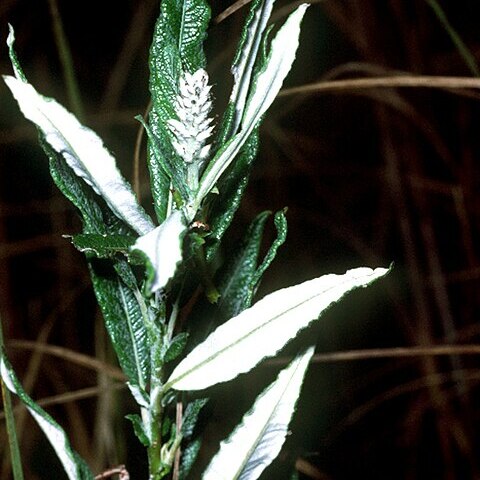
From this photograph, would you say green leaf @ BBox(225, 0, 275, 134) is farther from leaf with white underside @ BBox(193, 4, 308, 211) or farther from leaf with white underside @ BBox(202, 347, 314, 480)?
leaf with white underside @ BBox(202, 347, 314, 480)

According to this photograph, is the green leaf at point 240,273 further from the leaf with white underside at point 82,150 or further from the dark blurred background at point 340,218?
the dark blurred background at point 340,218

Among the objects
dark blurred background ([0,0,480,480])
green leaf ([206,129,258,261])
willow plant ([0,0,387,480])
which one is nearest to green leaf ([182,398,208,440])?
willow plant ([0,0,387,480])

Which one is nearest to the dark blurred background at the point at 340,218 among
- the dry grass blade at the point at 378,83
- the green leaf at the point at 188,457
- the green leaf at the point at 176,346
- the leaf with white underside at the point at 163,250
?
the dry grass blade at the point at 378,83

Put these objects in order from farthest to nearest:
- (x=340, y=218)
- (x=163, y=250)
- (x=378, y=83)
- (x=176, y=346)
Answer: (x=340, y=218)
(x=378, y=83)
(x=176, y=346)
(x=163, y=250)

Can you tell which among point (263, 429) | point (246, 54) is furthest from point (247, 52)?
point (263, 429)

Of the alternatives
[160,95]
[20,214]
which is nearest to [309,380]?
[20,214]

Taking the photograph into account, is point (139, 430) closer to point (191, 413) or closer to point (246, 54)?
point (191, 413)
